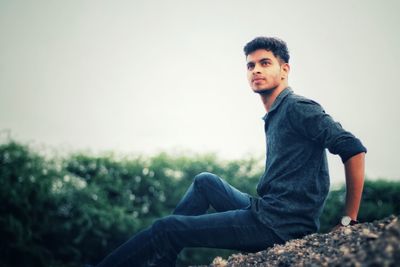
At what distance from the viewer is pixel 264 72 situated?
142 inches

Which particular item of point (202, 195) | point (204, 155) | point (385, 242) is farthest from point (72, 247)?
point (385, 242)

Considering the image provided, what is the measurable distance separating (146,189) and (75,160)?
2755 mm

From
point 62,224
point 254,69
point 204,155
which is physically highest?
point 254,69

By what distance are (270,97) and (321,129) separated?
905 millimetres

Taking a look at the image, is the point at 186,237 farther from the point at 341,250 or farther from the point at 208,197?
the point at 341,250

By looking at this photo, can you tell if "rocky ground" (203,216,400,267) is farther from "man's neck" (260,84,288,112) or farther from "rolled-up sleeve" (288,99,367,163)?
"man's neck" (260,84,288,112)

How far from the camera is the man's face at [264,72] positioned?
361cm

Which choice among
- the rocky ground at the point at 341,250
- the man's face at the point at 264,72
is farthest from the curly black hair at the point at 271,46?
the rocky ground at the point at 341,250

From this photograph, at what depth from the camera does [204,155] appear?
13.0 metres

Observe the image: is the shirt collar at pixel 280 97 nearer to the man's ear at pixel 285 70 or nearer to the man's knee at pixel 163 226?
the man's ear at pixel 285 70

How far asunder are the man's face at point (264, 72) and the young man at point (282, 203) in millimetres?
302

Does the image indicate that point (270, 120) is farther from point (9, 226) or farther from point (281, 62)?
point (9, 226)

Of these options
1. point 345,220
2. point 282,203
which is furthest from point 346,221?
point 282,203

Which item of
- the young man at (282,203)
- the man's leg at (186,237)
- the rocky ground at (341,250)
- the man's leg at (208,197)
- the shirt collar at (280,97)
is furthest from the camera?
the man's leg at (208,197)
